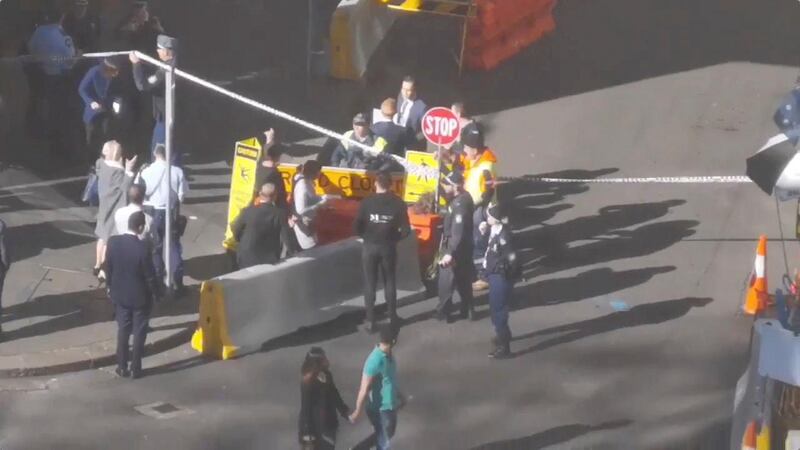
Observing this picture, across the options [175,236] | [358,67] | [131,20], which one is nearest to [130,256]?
[175,236]

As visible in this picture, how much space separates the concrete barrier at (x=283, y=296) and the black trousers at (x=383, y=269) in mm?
590

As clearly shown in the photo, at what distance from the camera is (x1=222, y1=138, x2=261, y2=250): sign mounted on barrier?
57.2 ft

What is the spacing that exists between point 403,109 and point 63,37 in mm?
4533

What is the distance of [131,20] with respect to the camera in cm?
2114

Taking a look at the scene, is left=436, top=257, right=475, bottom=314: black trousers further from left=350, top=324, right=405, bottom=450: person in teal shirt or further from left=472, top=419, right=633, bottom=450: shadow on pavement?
left=350, top=324, right=405, bottom=450: person in teal shirt

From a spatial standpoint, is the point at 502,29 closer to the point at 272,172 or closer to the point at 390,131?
the point at 390,131

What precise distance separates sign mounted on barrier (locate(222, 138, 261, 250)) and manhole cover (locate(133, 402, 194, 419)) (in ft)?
12.1

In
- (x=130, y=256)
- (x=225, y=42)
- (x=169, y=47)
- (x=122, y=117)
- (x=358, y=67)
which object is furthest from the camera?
(x=225, y=42)

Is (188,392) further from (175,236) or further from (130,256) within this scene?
(175,236)

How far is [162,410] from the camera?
13.8 metres

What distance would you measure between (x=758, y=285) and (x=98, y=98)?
28.0 ft

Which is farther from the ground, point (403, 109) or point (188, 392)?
point (403, 109)

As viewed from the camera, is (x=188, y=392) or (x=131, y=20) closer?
(x=188, y=392)

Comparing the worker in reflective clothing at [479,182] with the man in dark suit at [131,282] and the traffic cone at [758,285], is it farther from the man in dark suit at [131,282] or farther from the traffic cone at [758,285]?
the man in dark suit at [131,282]
